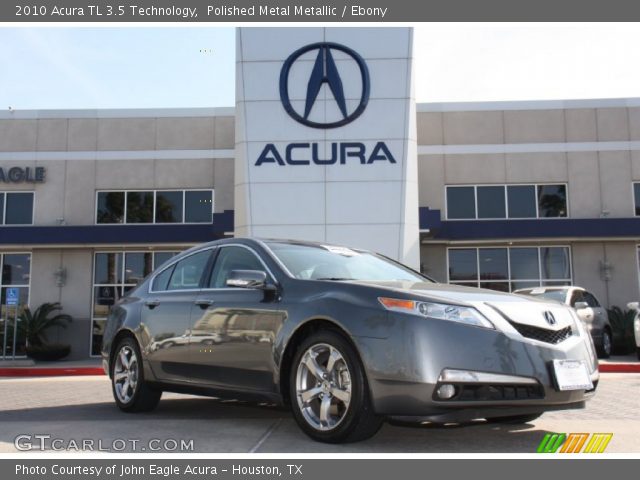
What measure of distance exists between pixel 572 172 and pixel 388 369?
763 inches

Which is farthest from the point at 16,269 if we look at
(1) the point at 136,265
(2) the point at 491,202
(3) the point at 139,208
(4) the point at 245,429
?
(4) the point at 245,429

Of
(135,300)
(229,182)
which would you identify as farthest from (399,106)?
(135,300)

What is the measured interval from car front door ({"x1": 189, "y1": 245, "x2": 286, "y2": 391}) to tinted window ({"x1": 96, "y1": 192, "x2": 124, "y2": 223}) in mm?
17439

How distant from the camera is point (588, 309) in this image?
51.3ft

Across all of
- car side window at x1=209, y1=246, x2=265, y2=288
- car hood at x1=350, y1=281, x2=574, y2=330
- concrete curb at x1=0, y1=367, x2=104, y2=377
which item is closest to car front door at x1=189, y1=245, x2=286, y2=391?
car side window at x1=209, y1=246, x2=265, y2=288

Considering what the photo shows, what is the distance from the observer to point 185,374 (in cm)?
613

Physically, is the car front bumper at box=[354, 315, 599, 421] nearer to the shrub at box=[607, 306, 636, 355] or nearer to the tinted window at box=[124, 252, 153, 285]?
the shrub at box=[607, 306, 636, 355]

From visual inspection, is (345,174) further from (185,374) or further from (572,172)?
(185,374)

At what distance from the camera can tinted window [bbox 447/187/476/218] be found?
2230 centimetres

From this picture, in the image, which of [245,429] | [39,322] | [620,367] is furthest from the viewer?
[39,322]

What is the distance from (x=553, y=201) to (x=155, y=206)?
1262 cm

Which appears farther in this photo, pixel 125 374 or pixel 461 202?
pixel 461 202

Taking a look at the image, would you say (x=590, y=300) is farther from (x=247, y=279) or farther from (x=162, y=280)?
(x=247, y=279)

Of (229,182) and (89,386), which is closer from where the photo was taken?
(89,386)
